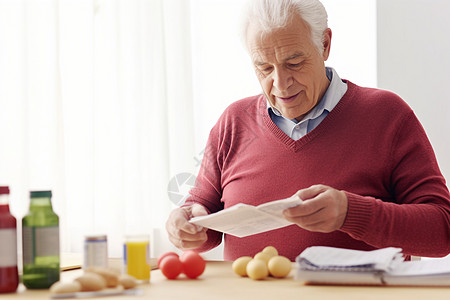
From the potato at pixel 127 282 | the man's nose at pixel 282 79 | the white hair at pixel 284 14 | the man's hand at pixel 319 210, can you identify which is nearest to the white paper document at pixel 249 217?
the man's hand at pixel 319 210

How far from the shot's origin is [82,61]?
3.24 m

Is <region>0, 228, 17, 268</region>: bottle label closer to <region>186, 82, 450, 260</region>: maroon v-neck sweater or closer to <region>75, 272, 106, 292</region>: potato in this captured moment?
<region>75, 272, 106, 292</region>: potato

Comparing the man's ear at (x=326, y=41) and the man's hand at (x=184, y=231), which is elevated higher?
the man's ear at (x=326, y=41)

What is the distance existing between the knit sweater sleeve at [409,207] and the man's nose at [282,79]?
369mm

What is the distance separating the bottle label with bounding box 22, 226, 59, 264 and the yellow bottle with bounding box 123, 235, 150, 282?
0.17 meters

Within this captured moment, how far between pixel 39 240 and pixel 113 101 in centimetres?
221

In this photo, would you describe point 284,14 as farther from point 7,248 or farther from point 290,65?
point 7,248

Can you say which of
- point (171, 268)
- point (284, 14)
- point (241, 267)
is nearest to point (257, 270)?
point (241, 267)

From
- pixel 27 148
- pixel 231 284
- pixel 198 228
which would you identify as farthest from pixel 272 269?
pixel 27 148

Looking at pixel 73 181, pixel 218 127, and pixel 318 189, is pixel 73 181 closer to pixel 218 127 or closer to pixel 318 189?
pixel 218 127

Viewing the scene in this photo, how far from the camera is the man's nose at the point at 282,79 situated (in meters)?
1.68

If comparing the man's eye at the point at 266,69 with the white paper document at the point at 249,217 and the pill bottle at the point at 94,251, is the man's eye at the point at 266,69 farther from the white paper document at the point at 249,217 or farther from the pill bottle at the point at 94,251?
the pill bottle at the point at 94,251

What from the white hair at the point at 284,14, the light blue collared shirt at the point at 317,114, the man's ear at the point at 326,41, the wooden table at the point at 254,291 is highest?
the white hair at the point at 284,14

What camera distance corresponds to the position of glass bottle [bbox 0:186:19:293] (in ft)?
3.52
